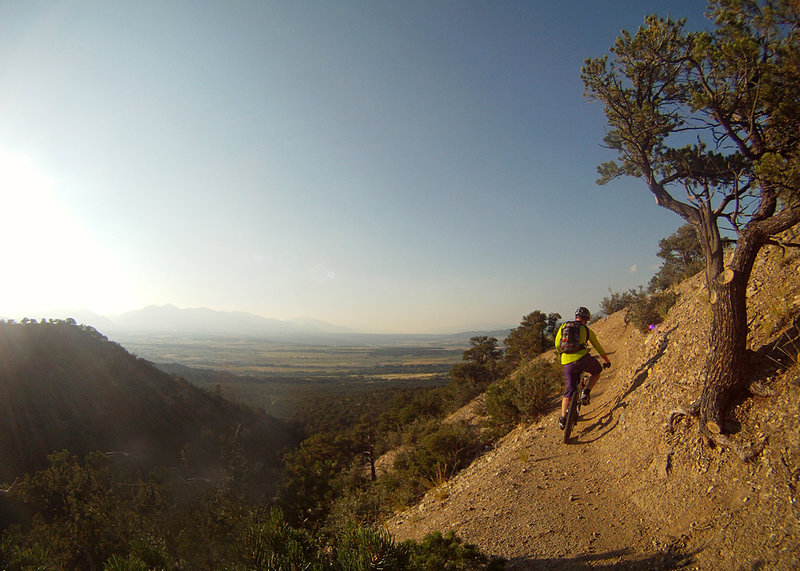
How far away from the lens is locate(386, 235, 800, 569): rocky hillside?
293 centimetres

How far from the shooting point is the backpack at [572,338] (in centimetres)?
565

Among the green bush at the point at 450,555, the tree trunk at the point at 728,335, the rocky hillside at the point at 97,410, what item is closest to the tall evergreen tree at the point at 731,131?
the tree trunk at the point at 728,335

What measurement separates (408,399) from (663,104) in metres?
20.5

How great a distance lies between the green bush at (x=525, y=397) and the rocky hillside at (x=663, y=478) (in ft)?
3.10

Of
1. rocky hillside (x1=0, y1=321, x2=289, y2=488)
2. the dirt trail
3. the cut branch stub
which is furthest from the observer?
rocky hillside (x1=0, y1=321, x2=289, y2=488)

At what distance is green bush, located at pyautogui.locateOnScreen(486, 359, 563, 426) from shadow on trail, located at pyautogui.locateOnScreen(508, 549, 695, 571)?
443 cm

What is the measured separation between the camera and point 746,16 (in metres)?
4.52

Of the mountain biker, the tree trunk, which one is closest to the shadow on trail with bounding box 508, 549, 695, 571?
the tree trunk

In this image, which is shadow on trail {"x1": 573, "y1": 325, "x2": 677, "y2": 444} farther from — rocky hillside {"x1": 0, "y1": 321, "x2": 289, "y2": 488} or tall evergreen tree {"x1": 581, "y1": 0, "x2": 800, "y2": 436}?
rocky hillside {"x1": 0, "y1": 321, "x2": 289, "y2": 488}

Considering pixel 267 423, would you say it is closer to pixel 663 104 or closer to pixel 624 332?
pixel 624 332

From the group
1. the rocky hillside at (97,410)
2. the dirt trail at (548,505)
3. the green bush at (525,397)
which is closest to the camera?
the dirt trail at (548,505)

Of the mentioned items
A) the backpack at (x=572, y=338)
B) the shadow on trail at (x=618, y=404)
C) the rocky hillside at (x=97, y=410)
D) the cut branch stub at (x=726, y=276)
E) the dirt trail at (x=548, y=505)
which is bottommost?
the rocky hillside at (x=97, y=410)

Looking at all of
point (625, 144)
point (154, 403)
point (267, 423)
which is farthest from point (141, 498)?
point (267, 423)

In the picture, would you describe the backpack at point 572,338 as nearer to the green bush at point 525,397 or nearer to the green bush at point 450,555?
the green bush at point 525,397
